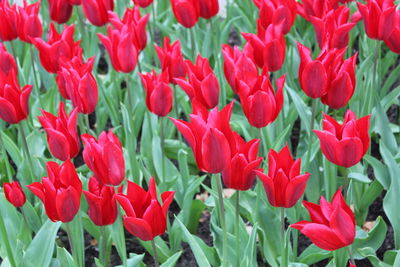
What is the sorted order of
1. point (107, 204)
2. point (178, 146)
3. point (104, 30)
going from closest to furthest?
point (107, 204)
point (178, 146)
point (104, 30)

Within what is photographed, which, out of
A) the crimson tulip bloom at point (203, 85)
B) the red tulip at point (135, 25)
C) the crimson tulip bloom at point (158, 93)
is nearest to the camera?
the crimson tulip bloom at point (203, 85)

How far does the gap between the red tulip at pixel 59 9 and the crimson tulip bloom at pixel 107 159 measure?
130 cm

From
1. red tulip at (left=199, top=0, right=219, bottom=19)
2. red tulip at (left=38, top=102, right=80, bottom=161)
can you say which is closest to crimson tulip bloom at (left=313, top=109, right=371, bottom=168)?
red tulip at (left=38, top=102, right=80, bottom=161)

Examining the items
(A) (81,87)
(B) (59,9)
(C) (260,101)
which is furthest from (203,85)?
(B) (59,9)

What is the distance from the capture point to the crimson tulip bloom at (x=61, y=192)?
75.0 inches

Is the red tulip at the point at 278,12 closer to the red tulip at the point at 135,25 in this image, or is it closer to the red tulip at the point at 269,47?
the red tulip at the point at 269,47

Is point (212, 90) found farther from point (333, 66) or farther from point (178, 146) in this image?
point (178, 146)

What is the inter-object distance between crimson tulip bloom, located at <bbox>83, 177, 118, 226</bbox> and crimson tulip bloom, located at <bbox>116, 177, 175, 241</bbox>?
0.45 feet

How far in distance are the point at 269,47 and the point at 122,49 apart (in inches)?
21.7

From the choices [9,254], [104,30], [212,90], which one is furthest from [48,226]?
[104,30]

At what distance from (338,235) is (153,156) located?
1.40m

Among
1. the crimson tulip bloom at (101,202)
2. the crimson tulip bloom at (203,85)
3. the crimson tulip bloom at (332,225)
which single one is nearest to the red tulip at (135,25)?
the crimson tulip bloom at (203,85)

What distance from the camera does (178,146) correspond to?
3.17 metres

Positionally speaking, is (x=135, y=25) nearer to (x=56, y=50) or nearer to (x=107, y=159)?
(x=56, y=50)
